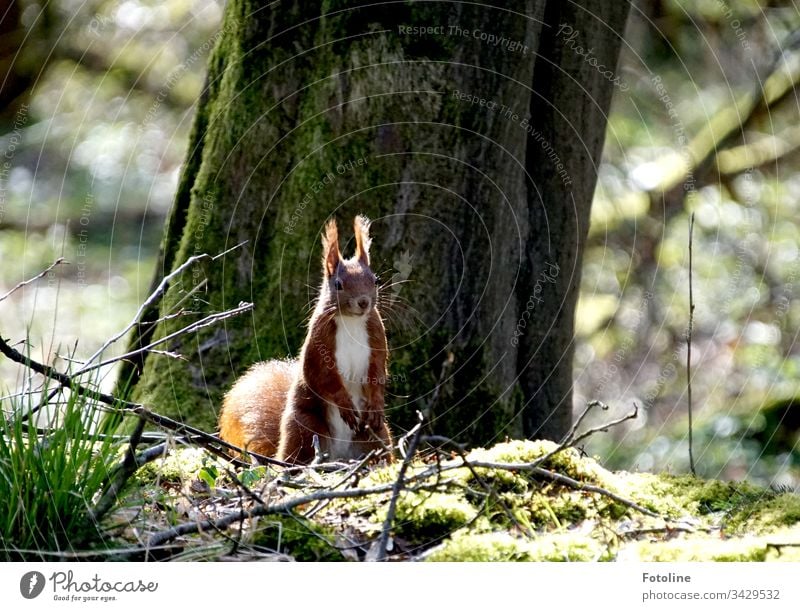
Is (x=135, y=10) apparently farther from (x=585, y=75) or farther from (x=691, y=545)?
(x=691, y=545)

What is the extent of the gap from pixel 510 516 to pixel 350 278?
1.15 meters

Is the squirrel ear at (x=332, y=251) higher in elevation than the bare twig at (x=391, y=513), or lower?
higher

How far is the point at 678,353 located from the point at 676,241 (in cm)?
89

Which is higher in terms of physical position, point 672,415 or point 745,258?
point 745,258

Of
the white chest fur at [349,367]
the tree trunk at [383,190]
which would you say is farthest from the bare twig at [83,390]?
the tree trunk at [383,190]

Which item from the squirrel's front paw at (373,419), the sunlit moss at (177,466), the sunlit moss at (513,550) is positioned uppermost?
the squirrel's front paw at (373,419)

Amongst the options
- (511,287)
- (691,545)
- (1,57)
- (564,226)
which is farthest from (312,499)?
(1,57)

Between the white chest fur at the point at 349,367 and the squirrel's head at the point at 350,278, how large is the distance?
0.26ft

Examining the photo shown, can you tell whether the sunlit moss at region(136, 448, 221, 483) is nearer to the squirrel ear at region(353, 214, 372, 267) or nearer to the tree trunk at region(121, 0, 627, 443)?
the tree trunk at region(121, 0, 627, 443)

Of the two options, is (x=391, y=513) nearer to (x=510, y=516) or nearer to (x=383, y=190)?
(x=510, y=516)

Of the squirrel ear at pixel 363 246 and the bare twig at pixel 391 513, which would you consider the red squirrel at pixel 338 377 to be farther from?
the bare twig at pixel 391 513

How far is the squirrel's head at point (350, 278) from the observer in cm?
342

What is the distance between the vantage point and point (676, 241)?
779 centimetres
